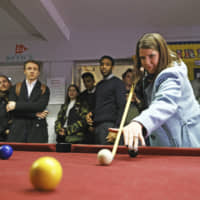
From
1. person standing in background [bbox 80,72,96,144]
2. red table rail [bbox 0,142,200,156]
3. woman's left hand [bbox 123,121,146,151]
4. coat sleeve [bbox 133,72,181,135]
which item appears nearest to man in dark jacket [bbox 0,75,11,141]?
person standing in background [bbox 80,72,96,144]

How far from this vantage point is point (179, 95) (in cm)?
131

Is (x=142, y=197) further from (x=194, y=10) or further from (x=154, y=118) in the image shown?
(x=194, y=10)

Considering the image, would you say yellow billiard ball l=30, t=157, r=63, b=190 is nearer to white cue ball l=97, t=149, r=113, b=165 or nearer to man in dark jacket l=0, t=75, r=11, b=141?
white cue ball l=97, t=149, r=113, b=165

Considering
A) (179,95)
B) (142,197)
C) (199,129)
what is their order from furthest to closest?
(199,129) → (179,95) → (142,197)

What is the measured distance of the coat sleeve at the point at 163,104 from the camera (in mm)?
1178

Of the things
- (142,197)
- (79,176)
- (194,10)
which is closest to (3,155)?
(79,176)

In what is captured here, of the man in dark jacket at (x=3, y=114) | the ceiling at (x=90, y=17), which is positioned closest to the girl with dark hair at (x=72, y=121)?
the man in dark jacket at (x=3, y=114)

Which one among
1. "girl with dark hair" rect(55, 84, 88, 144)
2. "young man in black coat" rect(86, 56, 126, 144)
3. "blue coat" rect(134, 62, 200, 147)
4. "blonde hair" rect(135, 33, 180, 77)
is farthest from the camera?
"girl with dark hair" rect(55, 84, 88, 144)

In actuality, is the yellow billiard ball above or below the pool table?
above

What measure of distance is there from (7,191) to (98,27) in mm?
4201

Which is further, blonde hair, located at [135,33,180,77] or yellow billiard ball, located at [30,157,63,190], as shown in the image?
blonde hair, located at [135,33,180,77]

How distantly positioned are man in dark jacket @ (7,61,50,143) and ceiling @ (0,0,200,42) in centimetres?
102

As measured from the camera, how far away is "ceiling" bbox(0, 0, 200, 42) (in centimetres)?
365

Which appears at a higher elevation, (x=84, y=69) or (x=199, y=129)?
(x=84, y=69)
